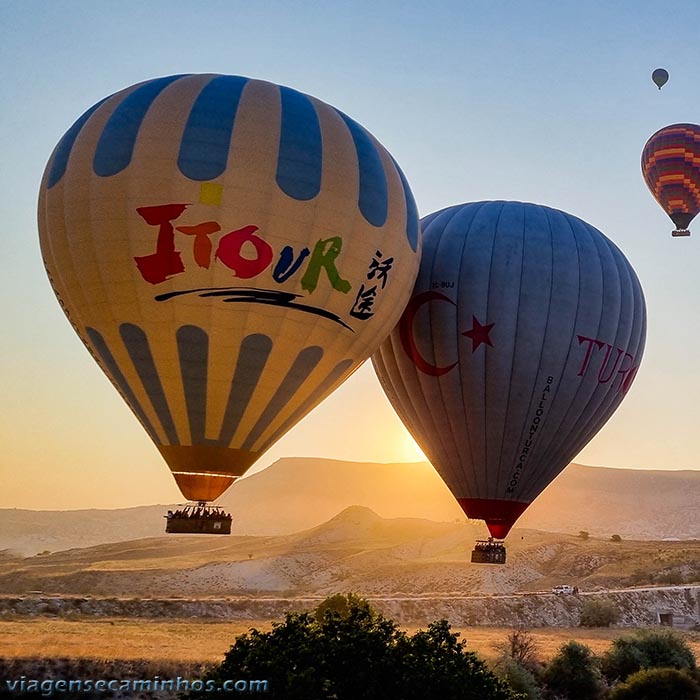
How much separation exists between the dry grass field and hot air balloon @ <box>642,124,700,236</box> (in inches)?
967

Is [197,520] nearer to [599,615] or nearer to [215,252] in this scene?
[215,252]

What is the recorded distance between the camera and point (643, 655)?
92.1ft

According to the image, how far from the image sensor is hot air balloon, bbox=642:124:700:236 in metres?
47.1

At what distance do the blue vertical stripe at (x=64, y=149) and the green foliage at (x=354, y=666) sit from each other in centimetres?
1355

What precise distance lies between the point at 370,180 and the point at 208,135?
457 centimetres

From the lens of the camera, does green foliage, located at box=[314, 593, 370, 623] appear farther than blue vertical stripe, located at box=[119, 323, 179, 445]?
Yes

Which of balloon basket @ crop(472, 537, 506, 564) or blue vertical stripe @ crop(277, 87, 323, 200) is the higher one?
blue vertical stripe @ crop(277, 87, 323, 200)

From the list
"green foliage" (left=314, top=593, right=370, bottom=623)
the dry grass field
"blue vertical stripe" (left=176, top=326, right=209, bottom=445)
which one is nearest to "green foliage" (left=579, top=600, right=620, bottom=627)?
the dry grass field

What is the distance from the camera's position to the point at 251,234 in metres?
20.4

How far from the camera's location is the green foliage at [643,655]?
90.5 ft

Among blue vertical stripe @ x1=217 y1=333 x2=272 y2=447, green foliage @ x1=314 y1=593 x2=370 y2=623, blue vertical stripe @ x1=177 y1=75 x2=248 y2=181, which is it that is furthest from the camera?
green foliage @ x1=314 y1=593 x2=370 y2=623

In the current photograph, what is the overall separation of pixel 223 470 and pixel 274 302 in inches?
189

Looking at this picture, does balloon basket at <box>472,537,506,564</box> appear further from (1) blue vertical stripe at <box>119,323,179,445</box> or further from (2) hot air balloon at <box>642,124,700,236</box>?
(2) hot air balloon at <box>642,124,700,236</box>

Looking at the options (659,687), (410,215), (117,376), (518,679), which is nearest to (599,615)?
(659,687)
